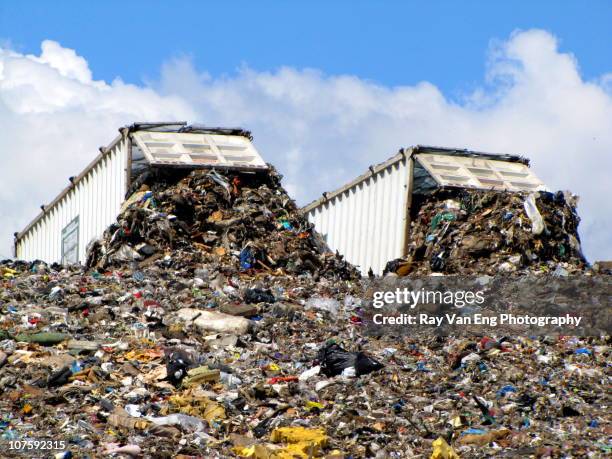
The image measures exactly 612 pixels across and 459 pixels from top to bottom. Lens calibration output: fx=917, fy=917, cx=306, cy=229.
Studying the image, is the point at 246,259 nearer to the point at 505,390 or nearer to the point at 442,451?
the point at 505,390

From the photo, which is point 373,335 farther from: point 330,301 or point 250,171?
point 250,171

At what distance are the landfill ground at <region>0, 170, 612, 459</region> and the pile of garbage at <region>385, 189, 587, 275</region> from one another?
3 centimetres

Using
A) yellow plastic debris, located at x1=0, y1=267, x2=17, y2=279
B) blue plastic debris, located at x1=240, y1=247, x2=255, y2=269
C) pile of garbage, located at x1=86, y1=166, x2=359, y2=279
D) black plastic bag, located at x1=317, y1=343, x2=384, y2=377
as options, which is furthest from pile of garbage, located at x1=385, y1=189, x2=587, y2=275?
yellow plastic debris, located at x1=0, y1=267, x2=17, y2=279

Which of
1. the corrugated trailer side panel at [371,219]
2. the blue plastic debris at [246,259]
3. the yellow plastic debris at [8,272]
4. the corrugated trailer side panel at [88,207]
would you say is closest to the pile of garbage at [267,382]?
the yellow plastic debris at [8,272]

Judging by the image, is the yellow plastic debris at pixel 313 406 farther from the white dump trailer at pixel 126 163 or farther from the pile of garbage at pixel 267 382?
the white dump trailer at pixel 126 163

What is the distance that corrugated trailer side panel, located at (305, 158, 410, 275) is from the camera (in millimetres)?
12844

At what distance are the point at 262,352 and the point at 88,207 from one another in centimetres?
681

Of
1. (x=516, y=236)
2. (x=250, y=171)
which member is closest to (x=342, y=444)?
(x=516, y=236)

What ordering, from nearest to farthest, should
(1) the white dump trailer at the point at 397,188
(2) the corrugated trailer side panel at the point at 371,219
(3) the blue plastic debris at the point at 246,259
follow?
(3) the blue plastic debris at the point at 246,259 → (1) the white dump trailer at the point at 397,188 → (2) the corrugated trailer side panel at the point at 371,219

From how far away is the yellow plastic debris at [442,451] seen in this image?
5.97m

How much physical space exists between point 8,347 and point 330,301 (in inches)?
145

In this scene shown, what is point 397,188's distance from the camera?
12.9 m

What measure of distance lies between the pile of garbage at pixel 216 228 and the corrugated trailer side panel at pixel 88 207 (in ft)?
2.29

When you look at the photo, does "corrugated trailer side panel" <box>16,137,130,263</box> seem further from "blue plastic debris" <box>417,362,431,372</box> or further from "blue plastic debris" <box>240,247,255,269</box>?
"blue plastic debris" <box>417,362,431,372</box>
